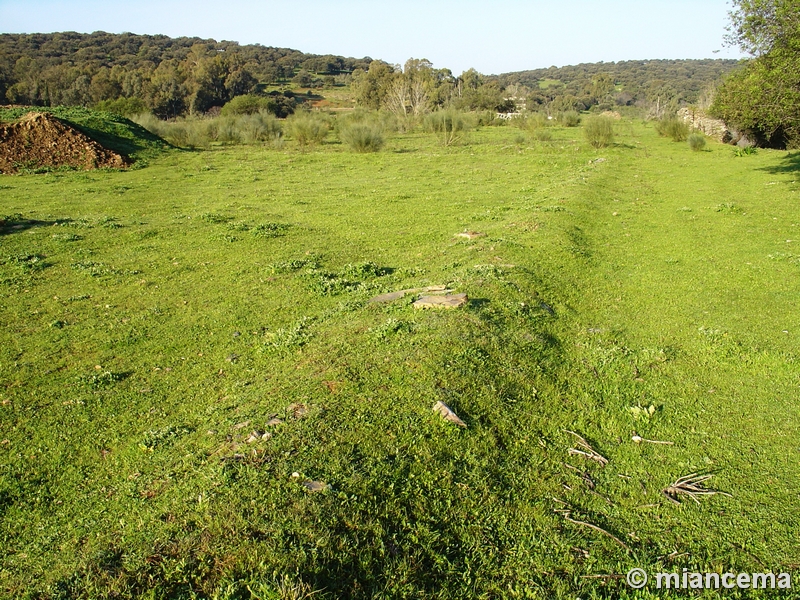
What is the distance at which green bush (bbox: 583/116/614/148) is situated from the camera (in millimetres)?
29547

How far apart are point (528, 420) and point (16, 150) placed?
2532cm

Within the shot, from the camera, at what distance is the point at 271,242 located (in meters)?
11.8

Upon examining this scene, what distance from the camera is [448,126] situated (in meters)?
34.8

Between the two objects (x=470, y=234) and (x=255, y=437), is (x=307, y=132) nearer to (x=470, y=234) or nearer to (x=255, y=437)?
(x=470, y=234)

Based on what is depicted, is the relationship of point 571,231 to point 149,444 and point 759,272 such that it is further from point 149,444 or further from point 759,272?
point 149,444

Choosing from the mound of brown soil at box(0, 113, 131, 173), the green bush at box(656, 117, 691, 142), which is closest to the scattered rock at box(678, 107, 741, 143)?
the green bush at box(656, 117, 691, 142)

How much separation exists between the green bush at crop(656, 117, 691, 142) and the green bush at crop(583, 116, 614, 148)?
810 centimetres

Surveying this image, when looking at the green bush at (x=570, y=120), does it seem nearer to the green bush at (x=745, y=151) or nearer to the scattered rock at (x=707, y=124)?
the scattered rock at (x=707, y=124)

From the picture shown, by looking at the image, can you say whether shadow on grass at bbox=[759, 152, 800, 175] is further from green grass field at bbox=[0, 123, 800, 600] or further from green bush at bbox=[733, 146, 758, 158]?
green grass field at bbox=[0, 123, 800, 600]

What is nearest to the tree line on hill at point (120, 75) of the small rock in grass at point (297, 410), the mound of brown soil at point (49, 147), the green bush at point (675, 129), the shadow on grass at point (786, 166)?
the mound of brown soil at point (49, 147)

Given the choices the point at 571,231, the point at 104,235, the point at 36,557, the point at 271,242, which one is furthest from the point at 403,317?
the point at 104,235

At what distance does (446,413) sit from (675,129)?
37.4 meters

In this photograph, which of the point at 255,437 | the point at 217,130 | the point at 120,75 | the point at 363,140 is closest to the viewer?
the point at 255,437

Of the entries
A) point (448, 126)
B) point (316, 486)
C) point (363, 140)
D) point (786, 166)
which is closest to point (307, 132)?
point (363, 140)
